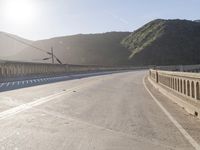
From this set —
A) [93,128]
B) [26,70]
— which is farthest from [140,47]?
[93,128]

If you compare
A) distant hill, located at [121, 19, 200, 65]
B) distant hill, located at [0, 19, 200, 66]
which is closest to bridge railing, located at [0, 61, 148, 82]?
distant hill, located at [121, 19, 200, 65]

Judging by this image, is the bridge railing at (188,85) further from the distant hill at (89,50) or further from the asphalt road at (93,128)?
the distant hill at (89,50)

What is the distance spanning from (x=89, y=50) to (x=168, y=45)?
41804 mm

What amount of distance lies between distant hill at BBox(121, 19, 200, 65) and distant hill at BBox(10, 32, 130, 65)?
569 cm

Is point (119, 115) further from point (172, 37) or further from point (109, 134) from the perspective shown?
point (172, 37)

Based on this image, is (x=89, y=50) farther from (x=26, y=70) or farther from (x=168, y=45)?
(x=26, y=70)

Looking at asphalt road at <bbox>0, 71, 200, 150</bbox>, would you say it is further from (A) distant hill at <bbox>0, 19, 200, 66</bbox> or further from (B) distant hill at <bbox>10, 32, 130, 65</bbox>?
(B) distant hill at <bbox>10, 32, 130, 65</bbox>

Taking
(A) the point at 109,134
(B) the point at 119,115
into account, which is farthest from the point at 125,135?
(B) the point at 119,115

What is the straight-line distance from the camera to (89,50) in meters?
178

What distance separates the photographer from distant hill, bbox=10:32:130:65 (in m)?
164

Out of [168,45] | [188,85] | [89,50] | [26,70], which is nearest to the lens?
[188,85]

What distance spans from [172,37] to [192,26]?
1248 centimetres

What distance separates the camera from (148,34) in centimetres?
17125

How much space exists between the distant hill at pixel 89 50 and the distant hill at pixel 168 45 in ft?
18.7
